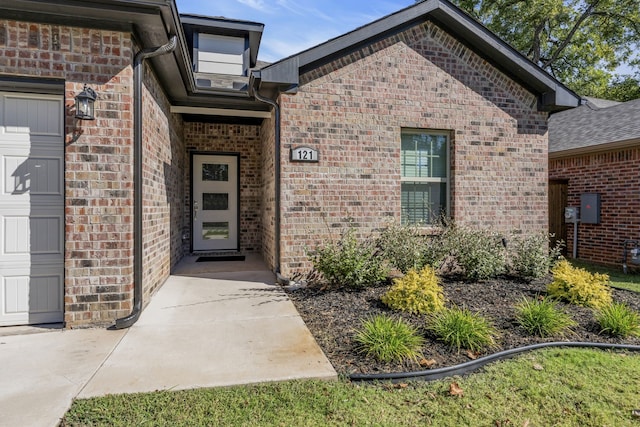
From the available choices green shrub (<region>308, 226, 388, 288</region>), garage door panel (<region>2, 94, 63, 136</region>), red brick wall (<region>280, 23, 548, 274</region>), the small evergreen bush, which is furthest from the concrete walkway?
garage door panel (<region>2, 94, 63, 136</region>)

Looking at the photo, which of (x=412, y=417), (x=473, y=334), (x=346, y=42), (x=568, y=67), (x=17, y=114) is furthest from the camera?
(x=568, y=67)

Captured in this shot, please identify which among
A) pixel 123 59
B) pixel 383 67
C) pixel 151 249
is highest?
pixel 383 67

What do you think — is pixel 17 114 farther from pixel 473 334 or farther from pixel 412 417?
pixel 473 334

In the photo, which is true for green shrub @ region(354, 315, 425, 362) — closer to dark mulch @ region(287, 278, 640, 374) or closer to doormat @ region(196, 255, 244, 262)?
dark mulch @ region(287, 278, 640, 374)

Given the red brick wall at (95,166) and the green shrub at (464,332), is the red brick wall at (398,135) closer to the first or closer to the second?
the red brick wall at (95,166)

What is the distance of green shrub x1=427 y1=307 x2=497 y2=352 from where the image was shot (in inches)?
127

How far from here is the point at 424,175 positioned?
6203 mm

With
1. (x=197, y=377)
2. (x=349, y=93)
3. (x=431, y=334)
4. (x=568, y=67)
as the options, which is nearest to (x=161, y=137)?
(x=349, y=93)

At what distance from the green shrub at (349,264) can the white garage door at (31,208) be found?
10.7 ft

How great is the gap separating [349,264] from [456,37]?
182 inches

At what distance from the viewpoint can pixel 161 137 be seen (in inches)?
212

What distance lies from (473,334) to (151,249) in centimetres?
415

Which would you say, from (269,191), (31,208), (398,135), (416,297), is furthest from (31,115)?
(398,135)

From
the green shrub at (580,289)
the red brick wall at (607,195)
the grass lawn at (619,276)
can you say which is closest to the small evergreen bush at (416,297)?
the green shrub at (580,289)
